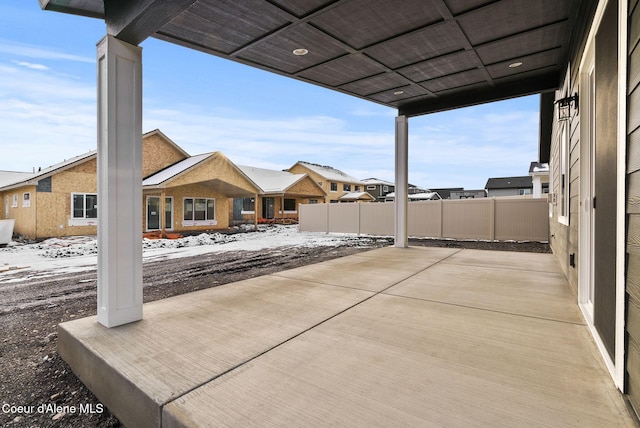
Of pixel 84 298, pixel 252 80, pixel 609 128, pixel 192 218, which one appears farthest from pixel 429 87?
pixel 252 80

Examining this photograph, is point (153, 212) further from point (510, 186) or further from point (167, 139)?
point (510, 186)

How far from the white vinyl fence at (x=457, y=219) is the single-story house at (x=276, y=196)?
7.38 metres

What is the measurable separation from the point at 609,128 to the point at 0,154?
32.8m

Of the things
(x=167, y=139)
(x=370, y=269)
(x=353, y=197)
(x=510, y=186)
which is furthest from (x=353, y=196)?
(x=370, y=269)

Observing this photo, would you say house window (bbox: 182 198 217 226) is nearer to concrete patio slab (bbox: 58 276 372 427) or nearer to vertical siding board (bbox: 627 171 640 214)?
concrete patio slab (bbox: 58 276 372 427)

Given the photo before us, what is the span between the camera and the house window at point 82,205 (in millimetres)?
12797

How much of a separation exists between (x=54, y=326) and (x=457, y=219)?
1185 centimetres

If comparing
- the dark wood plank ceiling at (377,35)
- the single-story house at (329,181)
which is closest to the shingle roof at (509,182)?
the single-story house at (329,181)

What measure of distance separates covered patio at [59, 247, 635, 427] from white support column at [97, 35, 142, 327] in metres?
0.25

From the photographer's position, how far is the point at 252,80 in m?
26.5

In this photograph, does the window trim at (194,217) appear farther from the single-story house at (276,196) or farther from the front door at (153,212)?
the single-story house at (276,196)

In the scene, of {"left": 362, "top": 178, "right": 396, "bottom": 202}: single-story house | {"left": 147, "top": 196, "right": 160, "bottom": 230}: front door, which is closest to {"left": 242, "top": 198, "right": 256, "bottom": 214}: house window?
{"left": 147, "top": 196, "right": 160, "bottom": 230}: front door

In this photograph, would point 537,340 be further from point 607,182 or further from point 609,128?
point 609,128

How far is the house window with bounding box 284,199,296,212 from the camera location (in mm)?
25438
